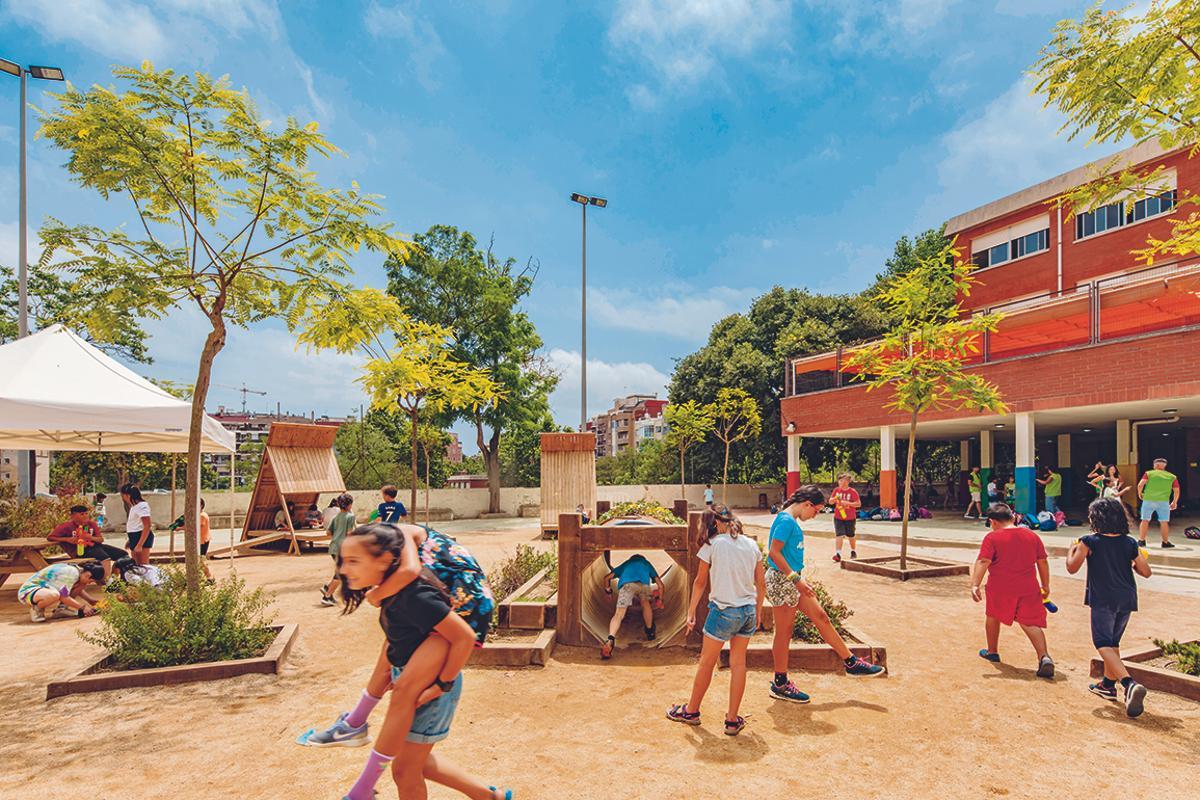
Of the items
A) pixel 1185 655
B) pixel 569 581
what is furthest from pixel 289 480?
pixel 1185 655

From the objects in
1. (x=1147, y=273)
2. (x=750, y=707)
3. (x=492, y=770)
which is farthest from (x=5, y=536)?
(x=1147, y=273)

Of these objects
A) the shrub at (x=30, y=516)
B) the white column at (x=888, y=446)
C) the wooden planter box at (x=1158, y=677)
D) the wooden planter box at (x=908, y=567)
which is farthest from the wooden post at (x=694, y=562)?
the white column at (x=888, y=446)

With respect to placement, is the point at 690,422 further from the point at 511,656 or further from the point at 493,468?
the point at 511,656

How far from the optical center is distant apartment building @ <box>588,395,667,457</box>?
10006 centimetres

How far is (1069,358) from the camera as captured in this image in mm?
16984

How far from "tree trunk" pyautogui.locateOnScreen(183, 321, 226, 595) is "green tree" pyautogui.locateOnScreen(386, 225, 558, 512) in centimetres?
1861

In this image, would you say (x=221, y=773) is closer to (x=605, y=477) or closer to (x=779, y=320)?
(x=779, y=320)

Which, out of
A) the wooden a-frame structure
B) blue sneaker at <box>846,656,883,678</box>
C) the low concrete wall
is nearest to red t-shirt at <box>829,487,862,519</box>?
the low concrete wall

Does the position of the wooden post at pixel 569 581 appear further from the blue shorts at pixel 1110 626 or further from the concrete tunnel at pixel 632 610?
the blue shorts at pixel 1110 626

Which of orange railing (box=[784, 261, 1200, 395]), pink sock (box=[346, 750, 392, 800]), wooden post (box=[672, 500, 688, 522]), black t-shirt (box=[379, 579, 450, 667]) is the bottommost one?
pink sock (box=[346, 750, 392, 800])

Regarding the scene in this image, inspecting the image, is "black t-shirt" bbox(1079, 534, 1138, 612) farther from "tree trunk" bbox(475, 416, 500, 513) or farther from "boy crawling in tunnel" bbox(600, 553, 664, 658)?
"tree trunk" bbox(475, 416, 500, 513)

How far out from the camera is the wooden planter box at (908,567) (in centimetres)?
1048

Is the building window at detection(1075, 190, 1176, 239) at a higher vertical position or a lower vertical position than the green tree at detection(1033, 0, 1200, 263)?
higher

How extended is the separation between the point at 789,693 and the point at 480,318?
75.9 ft
